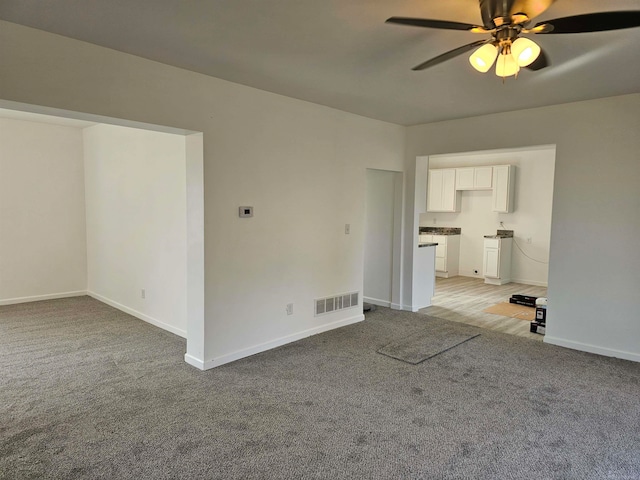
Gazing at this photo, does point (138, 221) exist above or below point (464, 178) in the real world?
below

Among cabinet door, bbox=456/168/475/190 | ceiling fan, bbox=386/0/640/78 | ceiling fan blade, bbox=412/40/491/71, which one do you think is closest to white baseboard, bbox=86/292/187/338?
ceiling fan blade, bbox=412/40/491/71

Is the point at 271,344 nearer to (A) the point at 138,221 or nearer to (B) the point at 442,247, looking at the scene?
(A) the point at 138,221

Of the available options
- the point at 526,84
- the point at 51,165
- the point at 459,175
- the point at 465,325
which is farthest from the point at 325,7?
the point at 459,175

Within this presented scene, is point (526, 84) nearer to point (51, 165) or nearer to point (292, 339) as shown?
point (292, 339)

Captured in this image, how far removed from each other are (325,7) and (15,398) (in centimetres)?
Result: 342

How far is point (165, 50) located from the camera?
2846 mm

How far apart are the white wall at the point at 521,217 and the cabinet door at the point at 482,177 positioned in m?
0.35

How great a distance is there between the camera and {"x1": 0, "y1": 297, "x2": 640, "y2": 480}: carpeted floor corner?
2.23 meters

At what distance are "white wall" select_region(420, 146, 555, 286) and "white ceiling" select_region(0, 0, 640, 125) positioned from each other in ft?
12.7

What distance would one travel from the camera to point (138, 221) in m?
5.00

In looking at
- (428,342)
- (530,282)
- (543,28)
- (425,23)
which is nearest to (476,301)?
(530,282)

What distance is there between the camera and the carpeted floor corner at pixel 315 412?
2229 mm

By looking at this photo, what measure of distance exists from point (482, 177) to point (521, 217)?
109cm

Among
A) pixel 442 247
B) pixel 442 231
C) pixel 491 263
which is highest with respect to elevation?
pixel 442 231
